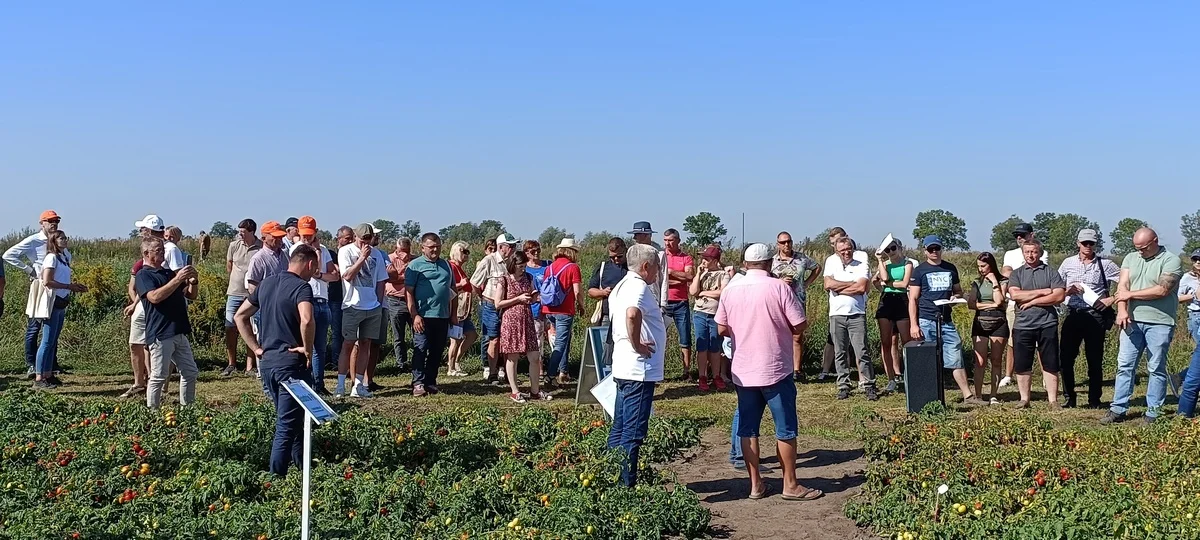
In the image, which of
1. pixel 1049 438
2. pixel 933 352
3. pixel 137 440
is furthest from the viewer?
pixel 933 352

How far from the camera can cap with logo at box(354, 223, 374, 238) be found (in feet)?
39.0

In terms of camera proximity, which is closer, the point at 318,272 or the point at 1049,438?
the point at 1049,438

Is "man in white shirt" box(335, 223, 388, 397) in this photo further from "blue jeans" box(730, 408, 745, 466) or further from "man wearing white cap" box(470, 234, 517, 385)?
"blue jeans" box(730, 408, 745, 466)

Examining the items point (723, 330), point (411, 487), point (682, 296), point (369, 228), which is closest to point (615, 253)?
point (682, 296)

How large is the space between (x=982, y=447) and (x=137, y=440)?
5988 millimetres

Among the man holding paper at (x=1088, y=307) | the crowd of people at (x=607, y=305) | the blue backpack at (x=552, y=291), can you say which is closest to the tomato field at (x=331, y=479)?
the crowd of people at (x=607, y=305)

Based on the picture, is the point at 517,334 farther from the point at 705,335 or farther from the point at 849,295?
the point at 849,295

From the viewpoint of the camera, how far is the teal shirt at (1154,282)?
10.1m

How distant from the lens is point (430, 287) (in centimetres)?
1198

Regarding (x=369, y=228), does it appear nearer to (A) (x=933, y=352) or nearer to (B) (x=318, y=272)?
(B) (x=318, y=272)

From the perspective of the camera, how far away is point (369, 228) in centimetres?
1197

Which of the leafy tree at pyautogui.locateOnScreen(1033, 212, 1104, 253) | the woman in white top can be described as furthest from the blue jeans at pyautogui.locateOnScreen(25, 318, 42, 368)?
the leafy tree at pyautogui.locateOnScreen(1033, 212, 1104, 253)

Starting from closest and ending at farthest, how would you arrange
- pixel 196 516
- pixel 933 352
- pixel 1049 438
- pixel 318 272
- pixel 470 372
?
1. pixel 196 516
2. pixel 1049 438
3. pixel 933 352
4. pixel 318 272
5. pixel 470 372

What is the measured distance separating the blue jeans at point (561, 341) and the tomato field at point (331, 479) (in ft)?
11.4
